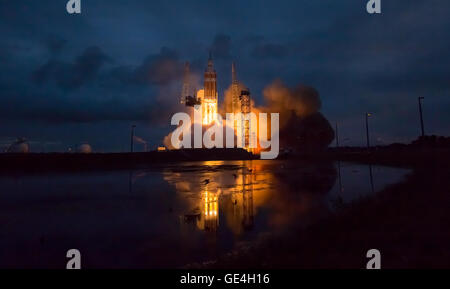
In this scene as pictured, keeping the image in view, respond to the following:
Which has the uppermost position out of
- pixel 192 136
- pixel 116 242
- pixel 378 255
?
pixel 192 136

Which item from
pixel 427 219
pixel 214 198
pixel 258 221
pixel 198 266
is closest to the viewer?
pixel 198 266

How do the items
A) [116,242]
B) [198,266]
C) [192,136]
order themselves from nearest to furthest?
[198,266] < [116,242] < [192,136]

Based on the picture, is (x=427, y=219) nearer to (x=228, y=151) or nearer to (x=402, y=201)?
(x=402, y=201)

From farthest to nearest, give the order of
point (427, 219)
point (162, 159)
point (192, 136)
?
point (192, 136), point (162, 159), point (427, 219)

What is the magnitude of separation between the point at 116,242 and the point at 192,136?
351 ft

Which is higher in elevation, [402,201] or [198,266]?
[402,201]

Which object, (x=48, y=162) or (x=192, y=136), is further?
(x=192, y=136)

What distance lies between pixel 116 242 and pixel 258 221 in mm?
7195

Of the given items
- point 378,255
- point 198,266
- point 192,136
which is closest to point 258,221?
point 198,266

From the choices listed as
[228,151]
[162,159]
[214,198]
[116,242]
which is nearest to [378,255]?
[116,242]
